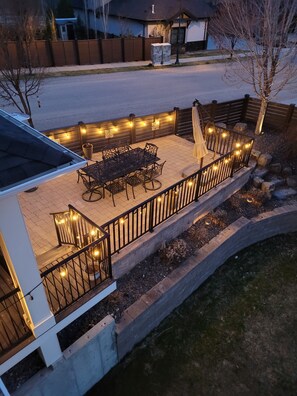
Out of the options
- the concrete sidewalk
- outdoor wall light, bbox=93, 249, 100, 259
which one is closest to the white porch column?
outdoor wall light, bbox=93, 249, 100, 259

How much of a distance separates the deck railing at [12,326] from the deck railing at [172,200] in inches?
80.6

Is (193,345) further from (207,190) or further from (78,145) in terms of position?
(78,145)

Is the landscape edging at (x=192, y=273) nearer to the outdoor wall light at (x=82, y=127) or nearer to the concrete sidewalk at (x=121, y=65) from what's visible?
the outdoor wall light at (x=82, y=127)

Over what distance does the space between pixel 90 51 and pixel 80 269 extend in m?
21.1

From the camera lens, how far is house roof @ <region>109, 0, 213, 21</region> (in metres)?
24.9

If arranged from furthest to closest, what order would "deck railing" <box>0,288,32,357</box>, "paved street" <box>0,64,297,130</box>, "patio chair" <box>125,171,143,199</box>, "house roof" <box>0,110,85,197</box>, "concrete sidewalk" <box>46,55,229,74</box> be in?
"concrete sidewalk" <box>46,55,229,74</box>, "paved street" <box>0,64,297,130</box>, "patio chair" <box>125,171,143,199</box>, "deck railing" <box>0,288,32,357</box>, "house roof" <box>0,110,85,197</box>

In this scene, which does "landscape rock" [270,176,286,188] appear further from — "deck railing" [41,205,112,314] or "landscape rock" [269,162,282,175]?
"deck railing" [41,205,112,314]

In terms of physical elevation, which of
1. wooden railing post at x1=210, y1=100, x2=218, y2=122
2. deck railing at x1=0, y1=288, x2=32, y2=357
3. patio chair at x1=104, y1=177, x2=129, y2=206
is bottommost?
deck railing at x1=0, y1=288, x2=32, y2=357

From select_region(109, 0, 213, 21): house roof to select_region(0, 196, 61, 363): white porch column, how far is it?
1010 inches

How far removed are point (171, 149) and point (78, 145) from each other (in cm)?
324

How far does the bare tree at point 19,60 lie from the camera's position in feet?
33.6

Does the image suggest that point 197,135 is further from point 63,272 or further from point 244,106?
point 244,106

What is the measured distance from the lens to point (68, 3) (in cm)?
3319

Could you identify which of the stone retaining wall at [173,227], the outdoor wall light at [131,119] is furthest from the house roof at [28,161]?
the outdoor wall light at [131,119]
